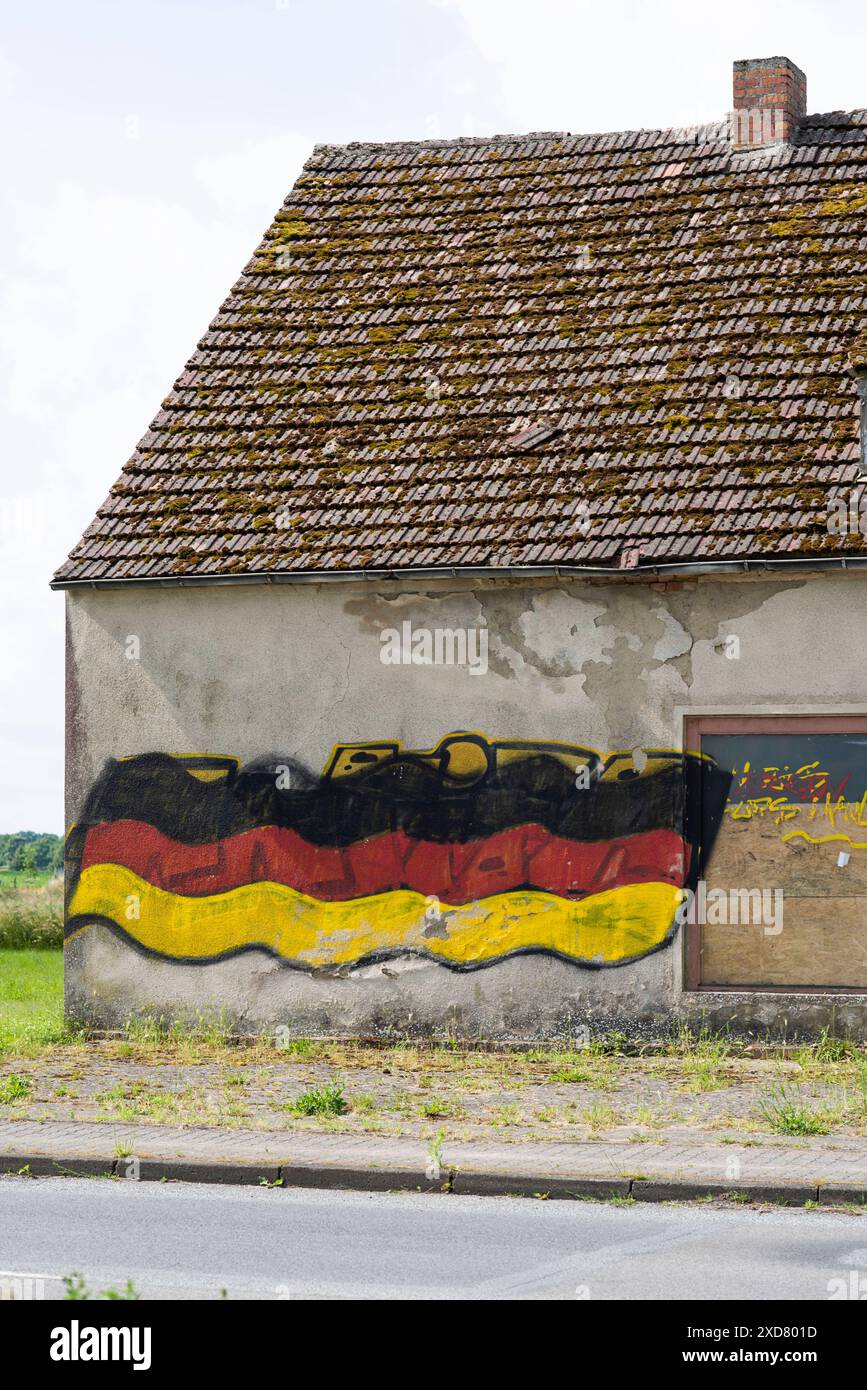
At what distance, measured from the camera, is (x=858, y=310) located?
1476 centimetres

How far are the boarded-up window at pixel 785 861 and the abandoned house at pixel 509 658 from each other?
0.02 m

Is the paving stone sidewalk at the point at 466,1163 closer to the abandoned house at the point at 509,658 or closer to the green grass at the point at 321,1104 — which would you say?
the green grass at the point at 321,1104

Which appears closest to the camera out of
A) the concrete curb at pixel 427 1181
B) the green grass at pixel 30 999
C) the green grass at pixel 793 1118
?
the concrete curb at pixel 427 1181

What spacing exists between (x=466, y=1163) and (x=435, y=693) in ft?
18.3

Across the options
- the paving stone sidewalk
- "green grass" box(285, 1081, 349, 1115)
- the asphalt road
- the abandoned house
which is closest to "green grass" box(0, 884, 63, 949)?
the abandoned house

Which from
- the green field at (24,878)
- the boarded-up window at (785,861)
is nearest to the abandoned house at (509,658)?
the boarded-up window at (785,861)

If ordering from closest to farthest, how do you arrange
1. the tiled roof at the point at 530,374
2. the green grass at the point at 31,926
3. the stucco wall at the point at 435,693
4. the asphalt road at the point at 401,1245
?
the asphalt road at the point at 401,1245 < the stucco wall at the point at 435,693 < the tiled roof at the point at 530,374 < the green grass at the point at 31,926

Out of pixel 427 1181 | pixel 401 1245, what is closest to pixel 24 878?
pixel 427 1181

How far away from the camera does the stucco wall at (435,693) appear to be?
1341cm

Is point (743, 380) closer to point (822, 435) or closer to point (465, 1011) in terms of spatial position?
point (822, 435)

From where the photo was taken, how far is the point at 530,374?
605 inches

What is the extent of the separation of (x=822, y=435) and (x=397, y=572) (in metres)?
3.52

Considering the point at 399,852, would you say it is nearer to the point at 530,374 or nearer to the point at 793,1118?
the point at 530,374

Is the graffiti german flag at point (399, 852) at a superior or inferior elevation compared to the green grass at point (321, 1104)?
superior
